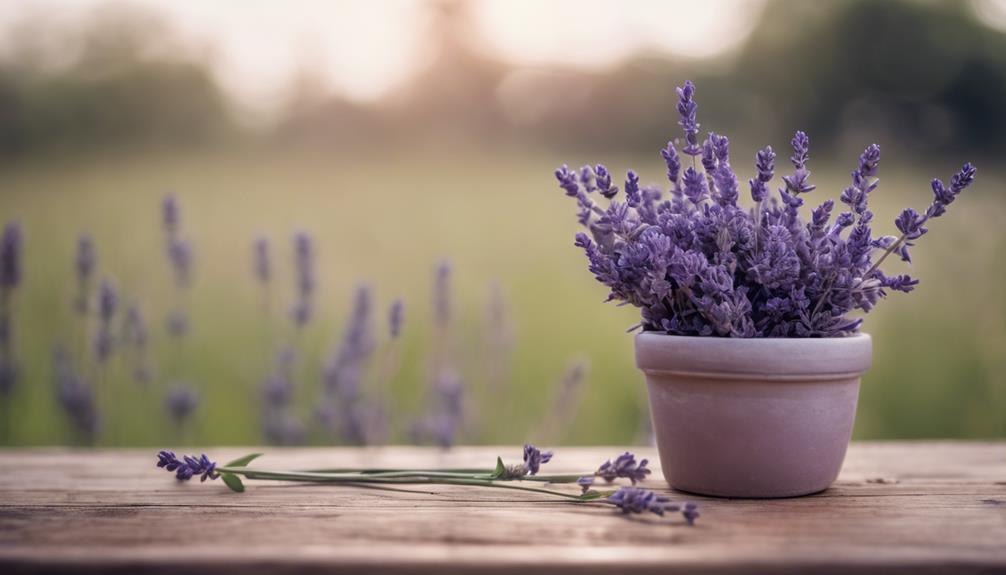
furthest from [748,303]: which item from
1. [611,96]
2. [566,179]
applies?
[611,96]

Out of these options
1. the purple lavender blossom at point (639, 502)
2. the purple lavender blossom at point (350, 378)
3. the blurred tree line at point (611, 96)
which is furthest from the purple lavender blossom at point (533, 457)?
the blurred tree line at point (611, 96)

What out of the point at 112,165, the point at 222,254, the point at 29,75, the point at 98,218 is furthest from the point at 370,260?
the point at 29,75

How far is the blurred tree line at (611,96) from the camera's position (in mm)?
4699

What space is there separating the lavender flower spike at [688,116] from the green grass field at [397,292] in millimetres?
1159

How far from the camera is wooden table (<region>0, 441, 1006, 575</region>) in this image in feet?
2.77

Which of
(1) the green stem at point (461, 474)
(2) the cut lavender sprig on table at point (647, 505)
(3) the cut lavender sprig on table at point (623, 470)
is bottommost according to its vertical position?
(2) the cut lavender sprig on table at point (647, 505)

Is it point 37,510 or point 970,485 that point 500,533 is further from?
point 970,485

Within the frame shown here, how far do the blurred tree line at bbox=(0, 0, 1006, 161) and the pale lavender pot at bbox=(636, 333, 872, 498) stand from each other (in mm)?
3925

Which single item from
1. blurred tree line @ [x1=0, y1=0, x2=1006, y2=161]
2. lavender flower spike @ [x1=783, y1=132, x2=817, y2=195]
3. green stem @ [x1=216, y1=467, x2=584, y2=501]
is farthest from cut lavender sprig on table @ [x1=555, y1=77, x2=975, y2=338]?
blurred tree line @ [x1=0, y1=0, x2=1006, y2=161]

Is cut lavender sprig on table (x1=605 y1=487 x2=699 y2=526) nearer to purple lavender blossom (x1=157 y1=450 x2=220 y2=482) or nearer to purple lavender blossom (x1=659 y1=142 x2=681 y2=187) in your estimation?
purple lavender blossom (x1=659 y1=142 x2=681 y2=187)

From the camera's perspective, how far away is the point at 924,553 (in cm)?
87

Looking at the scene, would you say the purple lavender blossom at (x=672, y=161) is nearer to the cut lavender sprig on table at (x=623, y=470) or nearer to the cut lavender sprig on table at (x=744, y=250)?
the cut lavender sprig on table at (x=744, y=250)

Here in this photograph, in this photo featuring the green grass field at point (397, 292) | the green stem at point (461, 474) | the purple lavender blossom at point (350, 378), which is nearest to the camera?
the green stem at point (461, 474)

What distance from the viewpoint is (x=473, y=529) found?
982 millimetres
